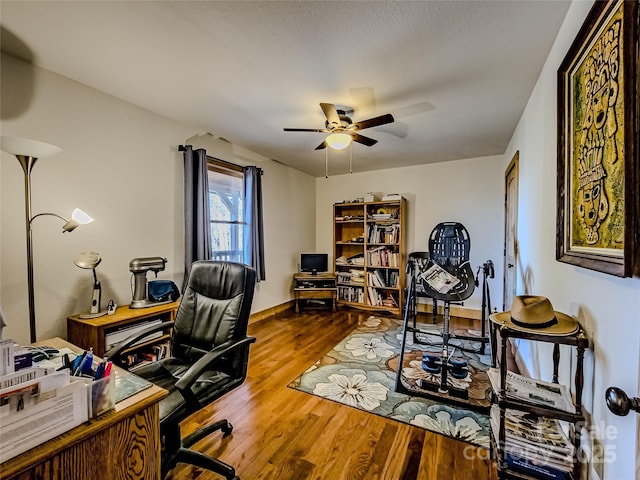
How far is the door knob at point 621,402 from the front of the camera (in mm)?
627

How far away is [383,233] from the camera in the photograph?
14.5ft

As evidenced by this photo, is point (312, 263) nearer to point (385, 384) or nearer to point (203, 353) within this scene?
point (385, 384)

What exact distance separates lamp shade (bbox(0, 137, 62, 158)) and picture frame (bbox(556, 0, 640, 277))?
2550mm

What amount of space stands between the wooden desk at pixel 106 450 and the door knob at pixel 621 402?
4.27 ft

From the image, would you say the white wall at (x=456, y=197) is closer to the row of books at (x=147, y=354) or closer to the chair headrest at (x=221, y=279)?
the chair headrest at (x=221, y=279)

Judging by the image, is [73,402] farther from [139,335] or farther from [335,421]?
[335,421]

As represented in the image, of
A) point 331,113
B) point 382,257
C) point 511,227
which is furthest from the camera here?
point 382,257

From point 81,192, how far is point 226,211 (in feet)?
4.96

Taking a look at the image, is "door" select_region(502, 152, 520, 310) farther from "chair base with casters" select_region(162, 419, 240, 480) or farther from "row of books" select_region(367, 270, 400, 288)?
"chair base with casters" select_region(162, 419, 240, 480)

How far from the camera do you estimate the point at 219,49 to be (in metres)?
1.69

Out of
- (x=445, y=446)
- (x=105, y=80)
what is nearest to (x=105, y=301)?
(x=105, y=80)

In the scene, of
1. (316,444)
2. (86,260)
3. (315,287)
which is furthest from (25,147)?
(315,287)

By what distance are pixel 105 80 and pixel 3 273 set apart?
1.49 m

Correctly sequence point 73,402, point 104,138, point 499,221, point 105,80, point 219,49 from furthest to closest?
point 499,221 < point 104,138 < point 105,80 < point 219,49 < point 73,402
